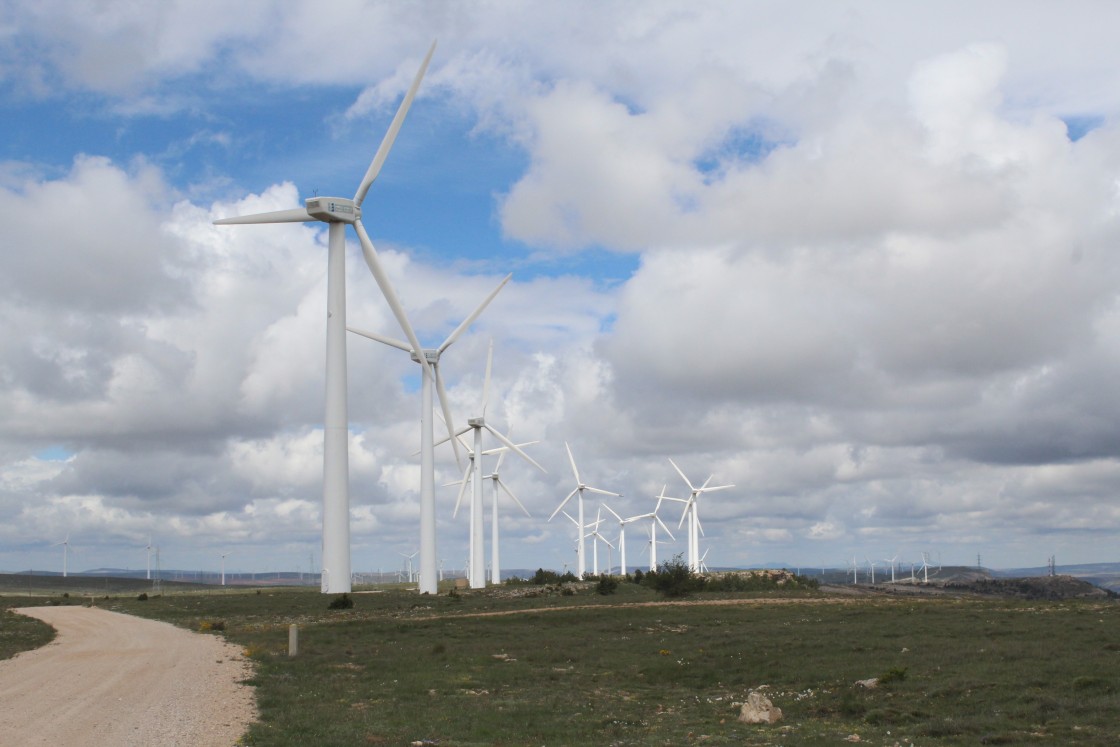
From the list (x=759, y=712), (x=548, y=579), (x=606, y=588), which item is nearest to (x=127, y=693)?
(x=759, y=712)

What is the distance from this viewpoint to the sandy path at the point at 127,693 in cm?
2308

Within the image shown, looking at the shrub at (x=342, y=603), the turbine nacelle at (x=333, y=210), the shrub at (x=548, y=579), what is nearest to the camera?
the shrub at (x=342, y=603)

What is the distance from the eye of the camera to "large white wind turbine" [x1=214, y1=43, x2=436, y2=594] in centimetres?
7519

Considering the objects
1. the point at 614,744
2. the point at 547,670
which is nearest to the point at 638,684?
the point at 547,670

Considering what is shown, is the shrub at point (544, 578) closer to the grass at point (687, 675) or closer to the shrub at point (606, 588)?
the shrub at point (606, 588)

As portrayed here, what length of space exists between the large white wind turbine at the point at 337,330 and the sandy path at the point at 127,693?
85.5 feet

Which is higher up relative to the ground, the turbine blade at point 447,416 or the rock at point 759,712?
the turbine blade at point 447,416

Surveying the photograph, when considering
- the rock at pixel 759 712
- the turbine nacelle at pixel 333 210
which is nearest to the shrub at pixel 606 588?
the turbine nacelle at pixel 333 210

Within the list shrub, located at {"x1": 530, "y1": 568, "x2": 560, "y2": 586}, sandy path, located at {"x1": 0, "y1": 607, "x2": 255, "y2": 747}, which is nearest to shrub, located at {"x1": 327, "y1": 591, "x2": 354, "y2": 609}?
sandy path, located at {"x1": 0, "y1": 607, "x2": 255, "y2": 747}

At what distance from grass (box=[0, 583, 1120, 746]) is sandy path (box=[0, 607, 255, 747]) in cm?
122

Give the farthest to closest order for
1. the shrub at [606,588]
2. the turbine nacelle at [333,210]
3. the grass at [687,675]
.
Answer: the shrub at [606,588], the turbine nacelle at [333,210], the grass at [687,675]

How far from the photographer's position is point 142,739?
22359 mm

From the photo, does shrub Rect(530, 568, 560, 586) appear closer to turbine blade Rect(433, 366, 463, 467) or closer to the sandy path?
turbine blade Rect(433, 366, 463, 467)

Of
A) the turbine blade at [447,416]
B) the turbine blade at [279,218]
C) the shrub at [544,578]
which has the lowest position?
the shrub at [544,578]
